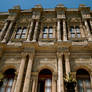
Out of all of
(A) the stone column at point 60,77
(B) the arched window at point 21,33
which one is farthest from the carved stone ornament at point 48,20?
(A) the stone column at point 60,77

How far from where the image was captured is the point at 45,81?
29.8ft

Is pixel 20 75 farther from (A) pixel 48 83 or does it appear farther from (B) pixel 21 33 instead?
(B) pixel 21 33

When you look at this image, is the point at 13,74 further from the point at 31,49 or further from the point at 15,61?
the point at 31,49

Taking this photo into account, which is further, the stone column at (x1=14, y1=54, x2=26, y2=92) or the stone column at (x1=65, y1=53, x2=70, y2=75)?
the stone column at (x1=65, y1=53, x2=70, y2=75)

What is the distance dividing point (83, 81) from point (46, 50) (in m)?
3.69

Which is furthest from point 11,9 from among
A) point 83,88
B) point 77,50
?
point 83,88

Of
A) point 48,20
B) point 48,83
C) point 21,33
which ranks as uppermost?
point 48,20

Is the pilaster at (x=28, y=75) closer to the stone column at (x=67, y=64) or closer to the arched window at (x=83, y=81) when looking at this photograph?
the stone column at (x=67, y=64)

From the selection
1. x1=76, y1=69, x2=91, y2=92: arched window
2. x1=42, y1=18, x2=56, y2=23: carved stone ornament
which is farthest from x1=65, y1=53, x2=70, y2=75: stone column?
x1=42, y1=18, x2=56, y2=23: carved stone ornament

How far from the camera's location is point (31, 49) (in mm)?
10156

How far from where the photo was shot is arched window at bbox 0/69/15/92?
28.8 feet

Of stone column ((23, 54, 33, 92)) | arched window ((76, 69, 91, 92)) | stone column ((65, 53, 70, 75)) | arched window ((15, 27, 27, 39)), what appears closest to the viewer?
stone column ((23, 54, 33, 92))

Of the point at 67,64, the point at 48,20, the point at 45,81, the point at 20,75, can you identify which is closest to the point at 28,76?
the point at 20,75

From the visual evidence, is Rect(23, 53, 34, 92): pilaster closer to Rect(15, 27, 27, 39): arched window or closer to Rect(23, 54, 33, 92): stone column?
Rect(23, 54, 33, 92): stone column
